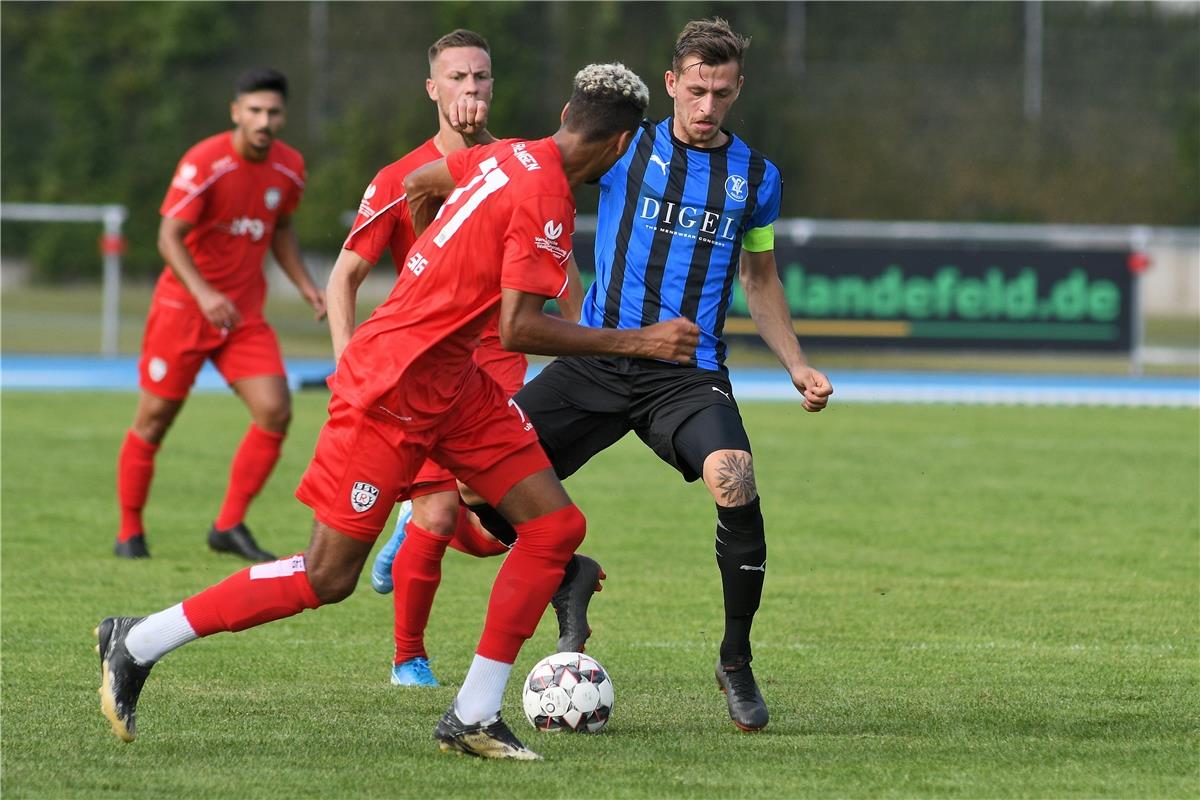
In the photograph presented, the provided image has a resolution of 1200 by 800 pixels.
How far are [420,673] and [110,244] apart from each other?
Result: 17.9 meters

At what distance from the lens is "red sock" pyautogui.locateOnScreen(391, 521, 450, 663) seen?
576 cm

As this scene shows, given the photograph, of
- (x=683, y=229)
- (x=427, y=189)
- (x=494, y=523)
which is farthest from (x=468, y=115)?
(x=494, y=523)

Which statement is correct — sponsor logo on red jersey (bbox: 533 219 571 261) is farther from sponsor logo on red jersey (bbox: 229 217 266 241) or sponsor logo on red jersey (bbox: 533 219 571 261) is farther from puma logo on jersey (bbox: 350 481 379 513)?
sponsor logo on red jersey (bbox: 229 217 266 241)

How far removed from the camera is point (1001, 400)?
18.0m

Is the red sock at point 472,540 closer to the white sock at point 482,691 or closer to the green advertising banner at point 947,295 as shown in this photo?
the white sock at point 482,691

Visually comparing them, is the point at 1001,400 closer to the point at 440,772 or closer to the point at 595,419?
the point at 595,419

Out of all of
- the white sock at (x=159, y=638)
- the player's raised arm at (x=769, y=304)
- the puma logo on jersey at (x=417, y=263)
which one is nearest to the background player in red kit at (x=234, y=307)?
the player's raised arm at (x=769, y=304)

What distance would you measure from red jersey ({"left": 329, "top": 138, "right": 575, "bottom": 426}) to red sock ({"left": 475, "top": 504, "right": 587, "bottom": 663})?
46 centimetres

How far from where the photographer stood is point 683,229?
18.9ft

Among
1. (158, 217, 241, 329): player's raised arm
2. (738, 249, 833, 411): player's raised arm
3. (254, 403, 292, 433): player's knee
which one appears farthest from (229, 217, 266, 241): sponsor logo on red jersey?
(738, 249, 833, 411): player's raised arm

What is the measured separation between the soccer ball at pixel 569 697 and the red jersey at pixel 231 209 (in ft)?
13.5

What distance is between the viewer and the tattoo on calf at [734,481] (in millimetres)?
5312

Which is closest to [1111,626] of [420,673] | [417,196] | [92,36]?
[420,673]

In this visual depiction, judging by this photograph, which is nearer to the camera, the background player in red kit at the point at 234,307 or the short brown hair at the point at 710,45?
the short brown hair at the point at 710,45
